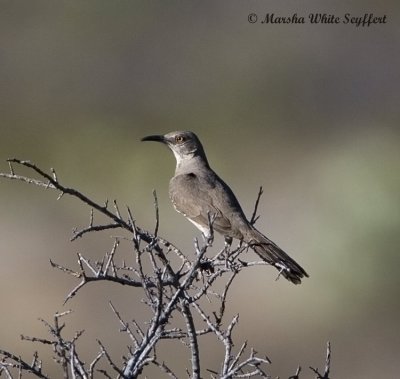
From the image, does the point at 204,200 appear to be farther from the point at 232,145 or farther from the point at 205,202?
the point at 232,145

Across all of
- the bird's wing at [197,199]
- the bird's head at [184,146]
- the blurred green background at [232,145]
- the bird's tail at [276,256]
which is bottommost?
the bird's tail at [276,256]

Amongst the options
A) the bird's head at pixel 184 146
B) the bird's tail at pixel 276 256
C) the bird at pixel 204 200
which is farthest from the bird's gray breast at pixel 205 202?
the bird's head at pixel 184 146

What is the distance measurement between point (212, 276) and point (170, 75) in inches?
886

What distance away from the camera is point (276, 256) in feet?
27.6

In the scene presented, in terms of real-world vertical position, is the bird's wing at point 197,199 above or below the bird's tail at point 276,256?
above

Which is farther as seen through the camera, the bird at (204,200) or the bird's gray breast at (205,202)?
the bird's gray breast at (205,202)

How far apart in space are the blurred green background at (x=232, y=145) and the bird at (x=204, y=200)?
5929mm

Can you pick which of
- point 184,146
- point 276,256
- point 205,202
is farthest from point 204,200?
point 276,256

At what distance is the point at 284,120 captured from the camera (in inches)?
1045

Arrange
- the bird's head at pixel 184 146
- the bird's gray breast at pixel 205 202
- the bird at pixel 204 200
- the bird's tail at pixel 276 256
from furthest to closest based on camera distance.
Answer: the bird's head at pixel 184 146 → the bird's gray breast at pixel 205 202 → the bird at pixel 204 200 → the bird's tail at pixel 276 256

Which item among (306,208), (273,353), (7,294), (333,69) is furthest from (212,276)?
(333,69)

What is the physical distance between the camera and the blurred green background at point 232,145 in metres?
17.7

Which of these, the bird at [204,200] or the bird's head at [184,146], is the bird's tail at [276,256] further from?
the bird's head at [184,146]

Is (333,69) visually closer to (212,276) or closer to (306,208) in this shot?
(306,208)
